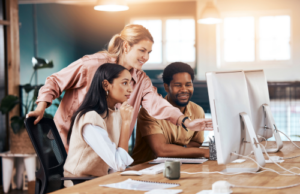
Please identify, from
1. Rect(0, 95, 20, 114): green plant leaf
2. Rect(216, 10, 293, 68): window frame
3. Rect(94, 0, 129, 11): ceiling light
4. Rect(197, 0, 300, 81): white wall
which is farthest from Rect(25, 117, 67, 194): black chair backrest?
Rect(216, 10, 293, 68): window frame

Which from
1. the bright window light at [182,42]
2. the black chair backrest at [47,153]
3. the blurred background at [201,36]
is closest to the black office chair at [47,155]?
the black chair backrest at [47,153]

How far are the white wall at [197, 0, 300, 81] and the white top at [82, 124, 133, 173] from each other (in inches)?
A: 230

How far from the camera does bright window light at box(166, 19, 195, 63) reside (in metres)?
8.31

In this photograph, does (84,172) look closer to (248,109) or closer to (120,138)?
(120,138)

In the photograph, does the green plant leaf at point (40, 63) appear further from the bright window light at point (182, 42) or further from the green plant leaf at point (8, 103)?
the bright window light at point (182, 42)

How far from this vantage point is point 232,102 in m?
1.56

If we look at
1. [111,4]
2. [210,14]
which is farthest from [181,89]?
[210,14]

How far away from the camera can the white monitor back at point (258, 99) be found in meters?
1.89

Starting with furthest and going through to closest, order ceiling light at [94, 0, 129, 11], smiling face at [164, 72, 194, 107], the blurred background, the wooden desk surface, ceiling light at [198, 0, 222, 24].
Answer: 1. the blurred background
2. ceiling light at [198, 0, 222, 24]
3. ceiling light at [94, 0, 129, 11]
4. smiling face at [164, 72, 194, 107]
5. the wooden desk surface

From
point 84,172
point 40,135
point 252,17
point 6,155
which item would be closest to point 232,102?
point 84,172

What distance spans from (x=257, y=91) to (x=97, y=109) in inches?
32.3

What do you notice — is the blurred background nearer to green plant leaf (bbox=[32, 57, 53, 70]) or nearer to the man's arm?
green plant leaf (bbox=[32, 57, 53, 70])

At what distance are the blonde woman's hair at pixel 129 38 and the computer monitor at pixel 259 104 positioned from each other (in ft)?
2.48

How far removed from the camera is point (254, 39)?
7.53 metres
